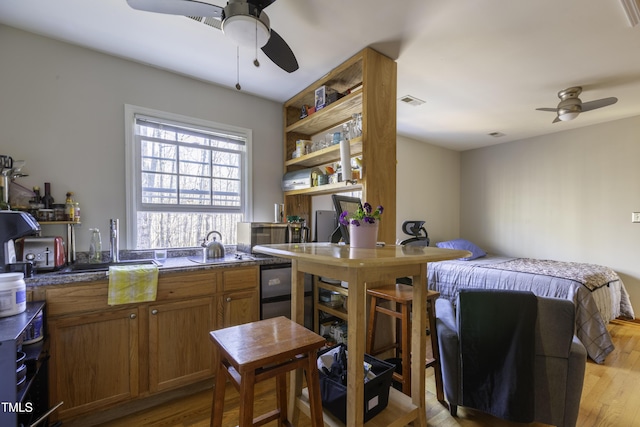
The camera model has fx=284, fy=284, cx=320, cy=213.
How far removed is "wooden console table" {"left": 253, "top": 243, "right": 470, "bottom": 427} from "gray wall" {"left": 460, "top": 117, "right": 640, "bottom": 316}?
13.0ft

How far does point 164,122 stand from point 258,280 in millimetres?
1558

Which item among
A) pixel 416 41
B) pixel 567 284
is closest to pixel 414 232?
pixel 567 284

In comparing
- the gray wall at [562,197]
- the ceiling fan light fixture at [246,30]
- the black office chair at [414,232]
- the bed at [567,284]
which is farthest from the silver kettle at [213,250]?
the gray wall at [562,197]

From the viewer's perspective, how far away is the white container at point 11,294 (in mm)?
1303

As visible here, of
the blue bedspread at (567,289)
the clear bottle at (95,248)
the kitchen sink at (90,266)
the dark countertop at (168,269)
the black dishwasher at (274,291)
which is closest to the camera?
the dark countertop at (168,269)

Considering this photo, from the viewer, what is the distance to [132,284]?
176 centimetres

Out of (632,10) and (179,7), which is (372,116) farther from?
(632,10)

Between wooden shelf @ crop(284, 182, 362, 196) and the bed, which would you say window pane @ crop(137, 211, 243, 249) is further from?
the bed

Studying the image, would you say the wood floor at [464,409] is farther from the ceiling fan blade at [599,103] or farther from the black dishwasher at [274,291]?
the ceiling fan blade at [599,103]

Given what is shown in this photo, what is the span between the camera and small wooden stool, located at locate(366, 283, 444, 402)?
1.73 meters

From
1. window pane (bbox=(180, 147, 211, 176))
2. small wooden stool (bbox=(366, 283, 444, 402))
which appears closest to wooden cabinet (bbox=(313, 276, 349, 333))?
small wooden stool (bbox=(366, 283, 444, 402))

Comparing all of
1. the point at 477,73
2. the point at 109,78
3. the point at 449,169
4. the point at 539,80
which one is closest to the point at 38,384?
the point at 109,78

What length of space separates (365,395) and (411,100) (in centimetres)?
281

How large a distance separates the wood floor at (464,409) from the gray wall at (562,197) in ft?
6.56
